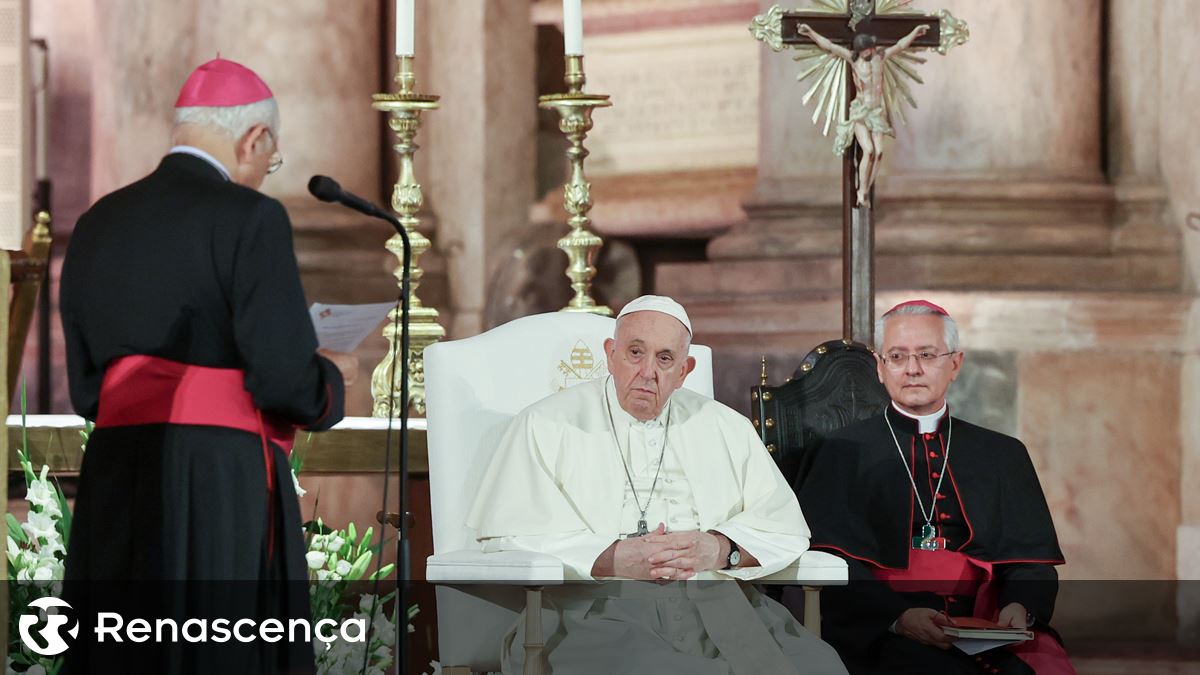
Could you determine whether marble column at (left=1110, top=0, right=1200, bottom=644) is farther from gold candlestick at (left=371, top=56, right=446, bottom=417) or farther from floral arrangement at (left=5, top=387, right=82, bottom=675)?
floral arrangement at (left=5, top=387, right=82, bottom=675)

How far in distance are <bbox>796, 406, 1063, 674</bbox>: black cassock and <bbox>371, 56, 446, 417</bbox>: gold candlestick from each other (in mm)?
1398

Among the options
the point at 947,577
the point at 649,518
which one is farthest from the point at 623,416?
the point at 947,577

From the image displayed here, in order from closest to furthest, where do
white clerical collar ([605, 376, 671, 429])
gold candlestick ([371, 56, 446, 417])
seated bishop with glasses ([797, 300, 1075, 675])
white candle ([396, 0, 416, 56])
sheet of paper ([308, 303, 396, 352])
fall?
sheet of paper ([308, 303, 396, 352]) < seated bishop with glasses ([797, 300, 1075, 675]) < white clerical collar ([605, 376, 671, 429]) < white candle ([396, 0, 416, 56]) < gold candlestick ([371, 56, 446, 417])

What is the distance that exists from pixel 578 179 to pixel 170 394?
2.56 m

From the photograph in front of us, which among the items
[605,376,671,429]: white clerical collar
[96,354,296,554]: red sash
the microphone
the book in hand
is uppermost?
the microphone

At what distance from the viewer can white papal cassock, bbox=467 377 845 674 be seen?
4.54 m

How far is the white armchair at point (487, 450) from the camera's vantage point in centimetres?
440

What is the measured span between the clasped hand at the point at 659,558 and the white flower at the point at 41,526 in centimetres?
161

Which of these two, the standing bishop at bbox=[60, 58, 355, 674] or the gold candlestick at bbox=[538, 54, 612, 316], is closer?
the standing bishop at bbox=[60, 58, 355, 674]

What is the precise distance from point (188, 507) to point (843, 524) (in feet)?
6.06

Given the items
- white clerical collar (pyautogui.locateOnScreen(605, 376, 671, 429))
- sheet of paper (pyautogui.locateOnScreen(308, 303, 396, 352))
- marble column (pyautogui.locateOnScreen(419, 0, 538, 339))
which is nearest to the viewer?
sheet of paper (pyautogui.locateOnScreen(308, 303, 396, 352))

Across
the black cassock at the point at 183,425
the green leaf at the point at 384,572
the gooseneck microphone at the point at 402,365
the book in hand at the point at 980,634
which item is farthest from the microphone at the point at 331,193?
the green leaf at the point at 384,572

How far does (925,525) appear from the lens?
5055 millimetres

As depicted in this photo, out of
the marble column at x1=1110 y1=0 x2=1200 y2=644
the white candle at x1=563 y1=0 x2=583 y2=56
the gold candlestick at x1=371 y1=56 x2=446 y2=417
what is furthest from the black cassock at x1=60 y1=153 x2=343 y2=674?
the marble column at x1=1110 y1=0 x2=1200 y2=644
